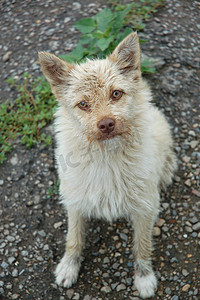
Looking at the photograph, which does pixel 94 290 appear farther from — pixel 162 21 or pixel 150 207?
pixel 162 21

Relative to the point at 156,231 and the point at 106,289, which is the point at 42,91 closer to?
the point at 156,231

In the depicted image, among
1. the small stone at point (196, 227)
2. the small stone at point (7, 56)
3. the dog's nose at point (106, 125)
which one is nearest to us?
the dog's nose at point (106, 125)

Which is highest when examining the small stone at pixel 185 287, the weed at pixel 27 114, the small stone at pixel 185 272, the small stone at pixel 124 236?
the weed at pixel 27 114

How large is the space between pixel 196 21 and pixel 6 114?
3.56 metres

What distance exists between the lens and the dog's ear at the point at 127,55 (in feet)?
9.75

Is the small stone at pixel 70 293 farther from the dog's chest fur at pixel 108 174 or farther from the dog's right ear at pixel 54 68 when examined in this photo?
the dog's right ear at pixel 54 68

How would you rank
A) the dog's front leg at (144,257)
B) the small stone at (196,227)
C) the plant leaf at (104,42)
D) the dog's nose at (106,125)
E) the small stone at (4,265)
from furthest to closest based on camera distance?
the plant leaf at (104,42)
the small stone at (196,227)
the small stone at (4,265)
the dog's front leg at (144,257)
the dog's nose at (106,125)

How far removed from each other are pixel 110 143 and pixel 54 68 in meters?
0.89

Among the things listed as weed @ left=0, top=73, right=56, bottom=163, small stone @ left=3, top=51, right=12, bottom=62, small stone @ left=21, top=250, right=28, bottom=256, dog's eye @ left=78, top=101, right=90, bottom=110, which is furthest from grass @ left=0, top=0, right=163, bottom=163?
dog's eye @ left=78, top=101, right=90, bottom=110

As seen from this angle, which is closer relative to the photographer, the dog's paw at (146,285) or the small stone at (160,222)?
the dog's paw at (146,285)

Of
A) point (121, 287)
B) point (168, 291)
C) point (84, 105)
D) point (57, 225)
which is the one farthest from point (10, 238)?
point (84, 105)

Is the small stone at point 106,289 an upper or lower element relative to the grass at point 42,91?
lower


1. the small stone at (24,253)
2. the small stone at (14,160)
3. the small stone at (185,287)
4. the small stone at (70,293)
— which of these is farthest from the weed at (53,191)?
the small stone at (185,287)

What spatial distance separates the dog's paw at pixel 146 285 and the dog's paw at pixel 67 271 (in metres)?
0.71
